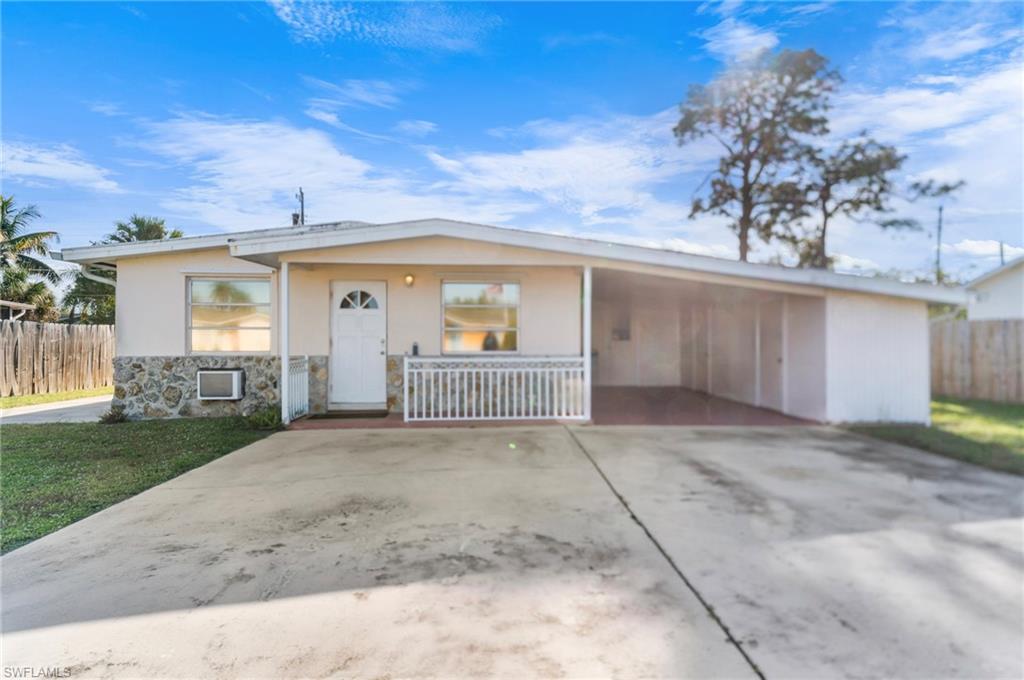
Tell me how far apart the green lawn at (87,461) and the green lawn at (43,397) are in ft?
11.1

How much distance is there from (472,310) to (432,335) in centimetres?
78

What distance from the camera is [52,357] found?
10.4 meters

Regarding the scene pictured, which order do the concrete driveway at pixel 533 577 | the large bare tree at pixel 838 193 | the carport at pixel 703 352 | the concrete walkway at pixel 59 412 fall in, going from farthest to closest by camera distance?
the large bare tree at pixel 838 193, the carport at pixel 703 352, the concrete walkway at pixel 59 412, the concrete driveway at pixel 533 577

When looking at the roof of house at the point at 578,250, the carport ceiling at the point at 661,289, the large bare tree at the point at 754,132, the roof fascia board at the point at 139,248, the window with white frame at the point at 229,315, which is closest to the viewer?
the roof of house at the point at 578,250

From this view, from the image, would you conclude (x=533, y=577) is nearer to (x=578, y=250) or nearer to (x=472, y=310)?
(x=578, y=250)

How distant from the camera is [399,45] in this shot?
4848mm

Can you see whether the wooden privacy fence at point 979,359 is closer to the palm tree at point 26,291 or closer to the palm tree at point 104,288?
the palm tree at point 26,291

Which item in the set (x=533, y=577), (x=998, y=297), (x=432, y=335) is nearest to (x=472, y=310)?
(x=432, y=335)

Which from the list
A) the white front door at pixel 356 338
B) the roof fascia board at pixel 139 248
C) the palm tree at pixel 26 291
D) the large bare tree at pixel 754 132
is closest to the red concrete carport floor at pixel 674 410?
the white front door at pixel 356 338

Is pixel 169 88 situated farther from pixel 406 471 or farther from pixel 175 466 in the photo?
pixel 406 471

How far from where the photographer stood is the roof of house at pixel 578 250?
6688mm

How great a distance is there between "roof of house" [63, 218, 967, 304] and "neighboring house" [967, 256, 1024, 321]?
0.31 metres

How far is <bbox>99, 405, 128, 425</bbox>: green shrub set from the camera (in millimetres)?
7590

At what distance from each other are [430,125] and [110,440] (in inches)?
217
